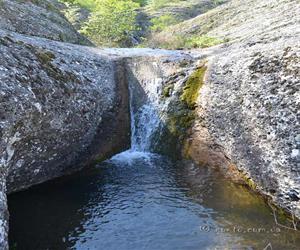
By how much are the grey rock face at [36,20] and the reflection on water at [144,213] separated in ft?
29.4

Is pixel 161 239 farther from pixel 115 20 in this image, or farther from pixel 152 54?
pixel 115 20

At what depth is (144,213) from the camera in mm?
9969

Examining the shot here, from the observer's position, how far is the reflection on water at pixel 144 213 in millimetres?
8680

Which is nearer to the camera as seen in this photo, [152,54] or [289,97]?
[289,97]

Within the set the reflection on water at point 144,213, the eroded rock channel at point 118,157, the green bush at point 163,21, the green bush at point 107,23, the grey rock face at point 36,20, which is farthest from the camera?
the green bush at point 163,21

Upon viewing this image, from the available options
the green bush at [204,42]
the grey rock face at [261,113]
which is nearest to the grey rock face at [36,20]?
the green bush at [204,42]

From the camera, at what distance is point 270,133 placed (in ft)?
32.9

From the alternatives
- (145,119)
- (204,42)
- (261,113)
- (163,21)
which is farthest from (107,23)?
(261,113)

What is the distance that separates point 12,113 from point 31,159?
5.55 feet

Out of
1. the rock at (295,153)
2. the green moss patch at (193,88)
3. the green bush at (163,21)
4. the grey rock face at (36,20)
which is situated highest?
the green bush at (163,21)

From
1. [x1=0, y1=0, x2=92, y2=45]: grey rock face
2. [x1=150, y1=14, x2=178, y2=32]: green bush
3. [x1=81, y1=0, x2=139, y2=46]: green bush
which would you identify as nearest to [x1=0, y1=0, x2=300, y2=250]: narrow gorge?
[x1=0, y1=0, x2=92, y2=45]: grey rock face

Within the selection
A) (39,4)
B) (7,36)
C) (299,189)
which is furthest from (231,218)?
(39,4)

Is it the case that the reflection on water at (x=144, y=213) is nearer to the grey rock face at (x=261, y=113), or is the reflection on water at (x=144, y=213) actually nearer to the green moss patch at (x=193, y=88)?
the grey rock face at (x=261, y=113)

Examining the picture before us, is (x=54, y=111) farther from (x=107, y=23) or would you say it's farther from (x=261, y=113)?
(x=107, y=23)
